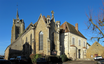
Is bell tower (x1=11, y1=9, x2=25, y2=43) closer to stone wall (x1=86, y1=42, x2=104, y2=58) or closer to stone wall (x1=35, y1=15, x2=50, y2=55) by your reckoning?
stone wall (x1=35, y1=15, x2=50, y2=55)

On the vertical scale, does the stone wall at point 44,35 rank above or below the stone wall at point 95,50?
above

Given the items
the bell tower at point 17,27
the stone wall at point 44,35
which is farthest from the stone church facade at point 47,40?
the bell tower at point 17,27

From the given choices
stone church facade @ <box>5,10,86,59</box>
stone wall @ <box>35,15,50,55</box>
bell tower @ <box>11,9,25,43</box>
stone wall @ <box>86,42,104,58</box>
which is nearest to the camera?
stone wall @ <box>35,15,50,55</box>

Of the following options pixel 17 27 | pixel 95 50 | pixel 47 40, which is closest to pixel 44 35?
pixel 47 40

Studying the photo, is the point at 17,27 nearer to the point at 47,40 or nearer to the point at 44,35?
the point at 44,35

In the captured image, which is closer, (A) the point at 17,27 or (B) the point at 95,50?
(B) the point at 95,50

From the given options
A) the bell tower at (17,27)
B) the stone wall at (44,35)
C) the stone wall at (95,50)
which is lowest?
the stone wall at (95,50)

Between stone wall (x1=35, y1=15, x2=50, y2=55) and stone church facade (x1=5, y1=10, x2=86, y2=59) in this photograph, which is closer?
stone wall (x1=35, y1=15, x2=50, y2=55)

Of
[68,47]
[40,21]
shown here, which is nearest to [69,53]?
[68,47]

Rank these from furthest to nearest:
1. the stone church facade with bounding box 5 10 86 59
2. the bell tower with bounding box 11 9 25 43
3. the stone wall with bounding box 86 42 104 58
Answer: the bell tower with bounding box 11 9 25 43
the stone wall with bounding box 86 42 104 58
the stone church facade with bounding box 5 10 86 59

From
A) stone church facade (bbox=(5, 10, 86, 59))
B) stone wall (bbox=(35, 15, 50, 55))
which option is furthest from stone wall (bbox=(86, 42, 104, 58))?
stone wall (bbox=(35, 15, 50, 55))

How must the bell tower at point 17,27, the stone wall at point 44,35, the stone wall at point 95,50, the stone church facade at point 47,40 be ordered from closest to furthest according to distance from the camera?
1. the stone wall at point 44,35
2. the stone church facade at point 47,40
3. the stone wall at point 95,50
4. the bell tower at point 17,27

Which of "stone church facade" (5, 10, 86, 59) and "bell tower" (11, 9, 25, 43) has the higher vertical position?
"bell tower" (11, 9, 25, 43)

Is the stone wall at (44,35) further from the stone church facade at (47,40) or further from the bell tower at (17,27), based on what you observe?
the bell tower at (17,27)
